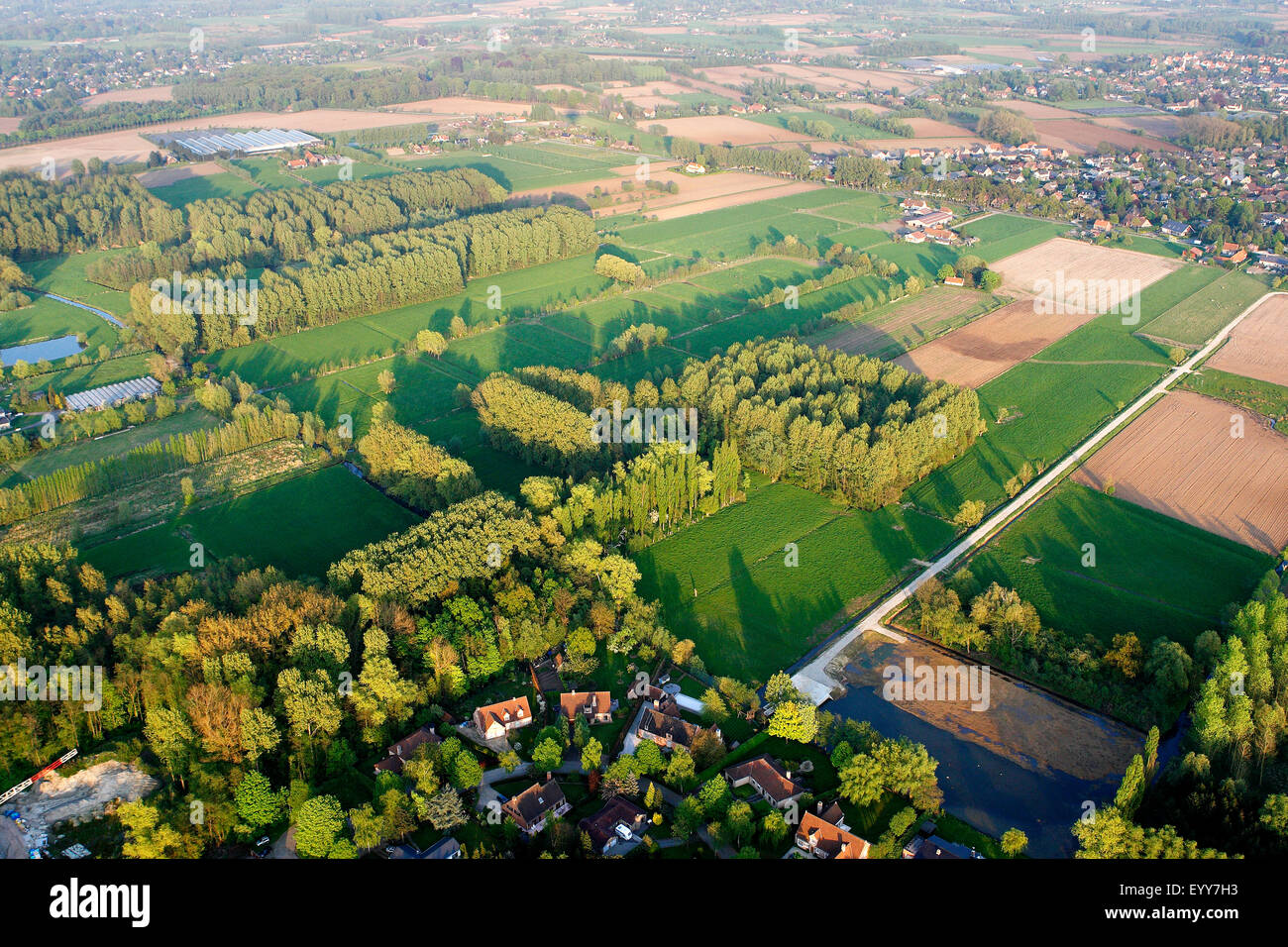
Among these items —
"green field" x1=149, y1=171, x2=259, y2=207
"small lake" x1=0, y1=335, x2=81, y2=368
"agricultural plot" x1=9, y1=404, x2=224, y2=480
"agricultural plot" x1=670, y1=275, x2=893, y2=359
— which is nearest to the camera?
"agricultural plot" x1=9, y1=404, x2=224, y2=480

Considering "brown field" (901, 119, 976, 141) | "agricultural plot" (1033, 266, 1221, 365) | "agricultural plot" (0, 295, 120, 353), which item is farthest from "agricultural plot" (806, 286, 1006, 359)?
"brown field" (901, 119, 976, 141)

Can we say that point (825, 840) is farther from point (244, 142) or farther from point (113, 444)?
point (244, 142)

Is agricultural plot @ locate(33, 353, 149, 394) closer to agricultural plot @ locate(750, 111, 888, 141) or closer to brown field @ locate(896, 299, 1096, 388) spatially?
brown field @ locate(896, 299, 1096, 388)

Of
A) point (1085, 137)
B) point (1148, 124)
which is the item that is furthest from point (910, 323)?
point (1148, 124)

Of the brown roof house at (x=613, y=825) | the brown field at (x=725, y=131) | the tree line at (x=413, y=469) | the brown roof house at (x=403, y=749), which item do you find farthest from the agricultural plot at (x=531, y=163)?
the brown roof house at (x=613, y=825)

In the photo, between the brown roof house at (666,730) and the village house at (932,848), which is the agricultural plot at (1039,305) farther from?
the village house at (932,848)

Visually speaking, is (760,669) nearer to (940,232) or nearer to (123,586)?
(123,586)

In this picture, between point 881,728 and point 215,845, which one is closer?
point 215,845

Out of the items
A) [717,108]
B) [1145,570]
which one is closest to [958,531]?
[1145,570]

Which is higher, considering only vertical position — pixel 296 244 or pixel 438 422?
pixel 296 244
